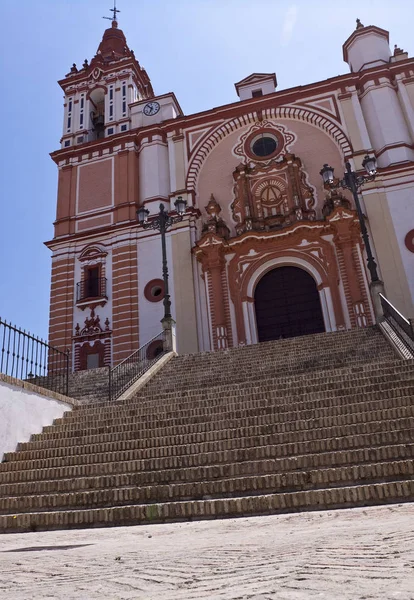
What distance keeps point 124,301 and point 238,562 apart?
60.9ft

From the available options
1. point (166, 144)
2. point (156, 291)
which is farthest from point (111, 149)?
point (156, 291)

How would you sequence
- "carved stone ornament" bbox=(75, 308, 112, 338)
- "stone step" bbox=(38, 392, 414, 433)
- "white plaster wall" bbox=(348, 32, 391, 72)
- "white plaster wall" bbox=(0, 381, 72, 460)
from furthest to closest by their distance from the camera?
"white plaster wall" bbox=(348, 32, 391, 72)
"carved stone ornament" bbox=(75, 308, 112, 338)
"white plaster wall" bbox=(0, 381, 72, 460)
"stone step" bbox=(38, 392, 414, 433)

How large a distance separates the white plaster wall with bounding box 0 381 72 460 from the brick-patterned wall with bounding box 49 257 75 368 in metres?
12.0

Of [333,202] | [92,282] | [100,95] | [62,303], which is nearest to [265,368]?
[333,202]

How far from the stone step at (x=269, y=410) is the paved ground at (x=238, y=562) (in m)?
2.61

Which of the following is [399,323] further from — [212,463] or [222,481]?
[222,481]

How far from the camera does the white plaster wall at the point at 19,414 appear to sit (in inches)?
295

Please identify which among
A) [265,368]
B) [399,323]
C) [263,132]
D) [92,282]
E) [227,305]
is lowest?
[265,368]

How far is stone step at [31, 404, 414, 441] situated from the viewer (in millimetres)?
5949

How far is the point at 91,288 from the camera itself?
70.5 feet

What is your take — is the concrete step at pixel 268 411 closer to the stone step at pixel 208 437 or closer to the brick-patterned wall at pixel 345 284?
the stone step at pixel 208 437

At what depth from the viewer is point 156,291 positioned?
67.1 ft

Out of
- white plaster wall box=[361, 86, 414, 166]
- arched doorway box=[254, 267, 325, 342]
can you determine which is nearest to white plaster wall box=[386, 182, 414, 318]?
white plaster wall box=[361, 86, 414, 166]

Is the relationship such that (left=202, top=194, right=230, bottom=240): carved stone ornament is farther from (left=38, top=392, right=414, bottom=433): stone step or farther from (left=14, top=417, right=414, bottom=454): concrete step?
(left=14, top=417, right=414, bottom=454): concrete step
